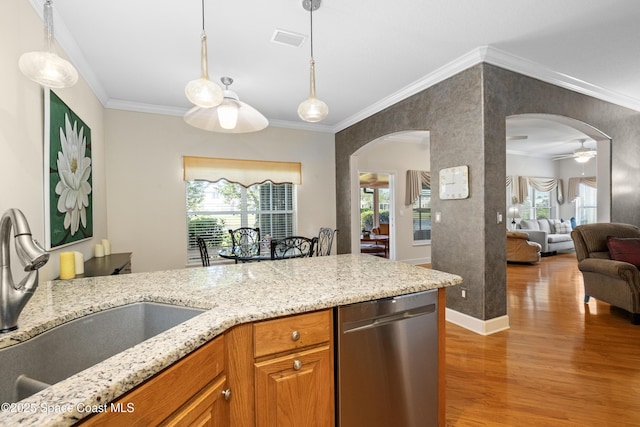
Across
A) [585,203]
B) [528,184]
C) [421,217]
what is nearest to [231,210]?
[421,217]

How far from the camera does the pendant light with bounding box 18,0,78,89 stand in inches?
51.3

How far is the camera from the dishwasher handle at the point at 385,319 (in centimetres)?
130

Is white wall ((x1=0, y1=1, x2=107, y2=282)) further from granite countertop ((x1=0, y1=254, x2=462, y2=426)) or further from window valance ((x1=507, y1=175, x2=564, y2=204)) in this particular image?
window valance ((x1=507, y1=175, x2=564, y2=204))

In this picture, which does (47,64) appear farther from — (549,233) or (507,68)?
(549,233)

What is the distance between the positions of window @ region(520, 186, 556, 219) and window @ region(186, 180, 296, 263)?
287 inches

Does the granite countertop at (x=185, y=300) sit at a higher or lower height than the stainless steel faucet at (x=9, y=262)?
lower

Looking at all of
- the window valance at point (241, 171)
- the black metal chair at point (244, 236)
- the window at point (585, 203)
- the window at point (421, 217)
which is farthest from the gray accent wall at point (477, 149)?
the window at point (585, 203)

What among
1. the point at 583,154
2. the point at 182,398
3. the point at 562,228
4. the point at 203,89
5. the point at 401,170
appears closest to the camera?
the point at 182,398

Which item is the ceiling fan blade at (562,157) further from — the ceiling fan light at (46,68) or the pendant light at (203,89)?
the ceiling fan light at (46,68)

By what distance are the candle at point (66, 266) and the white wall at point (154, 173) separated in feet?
6.68

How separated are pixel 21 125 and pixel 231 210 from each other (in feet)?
10.5

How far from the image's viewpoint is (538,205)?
28.7ft

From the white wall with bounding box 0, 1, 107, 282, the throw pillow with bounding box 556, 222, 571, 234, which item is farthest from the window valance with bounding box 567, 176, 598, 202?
the white wall with bounding box 0, 1, 107, 282

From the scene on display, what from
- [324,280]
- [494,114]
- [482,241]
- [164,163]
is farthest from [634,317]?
[164,163]
